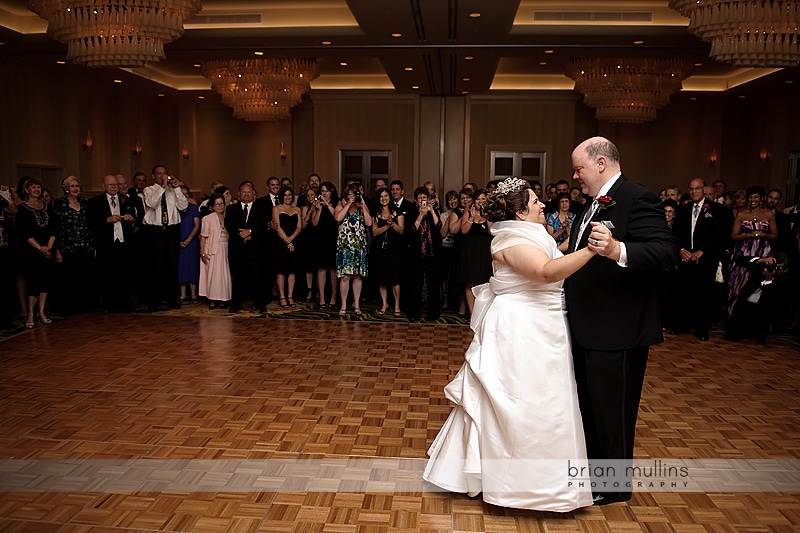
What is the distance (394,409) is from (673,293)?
13.6ft

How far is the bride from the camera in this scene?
2.93 metres

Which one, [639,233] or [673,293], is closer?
[639,233]

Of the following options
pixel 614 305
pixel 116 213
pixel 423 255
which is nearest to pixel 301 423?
pixel 614 305

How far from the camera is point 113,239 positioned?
805 cm

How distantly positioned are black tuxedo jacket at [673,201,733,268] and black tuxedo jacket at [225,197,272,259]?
16.2ft

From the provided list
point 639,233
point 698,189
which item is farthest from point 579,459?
point 698,189

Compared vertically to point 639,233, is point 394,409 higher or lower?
lower

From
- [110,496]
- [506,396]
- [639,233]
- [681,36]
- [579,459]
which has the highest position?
[681,36]

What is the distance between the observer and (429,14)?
305 inches

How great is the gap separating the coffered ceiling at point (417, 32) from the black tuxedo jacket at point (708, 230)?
2.74 meters

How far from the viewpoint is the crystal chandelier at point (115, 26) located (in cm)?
581

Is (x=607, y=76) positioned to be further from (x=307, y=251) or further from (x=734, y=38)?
(x=307, y=251)

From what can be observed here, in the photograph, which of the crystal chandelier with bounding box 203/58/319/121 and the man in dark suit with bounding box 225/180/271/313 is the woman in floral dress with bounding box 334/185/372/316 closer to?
the man in dark suit with bounding box 225/180/271/313

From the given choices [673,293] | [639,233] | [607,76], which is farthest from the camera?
[607,76]
